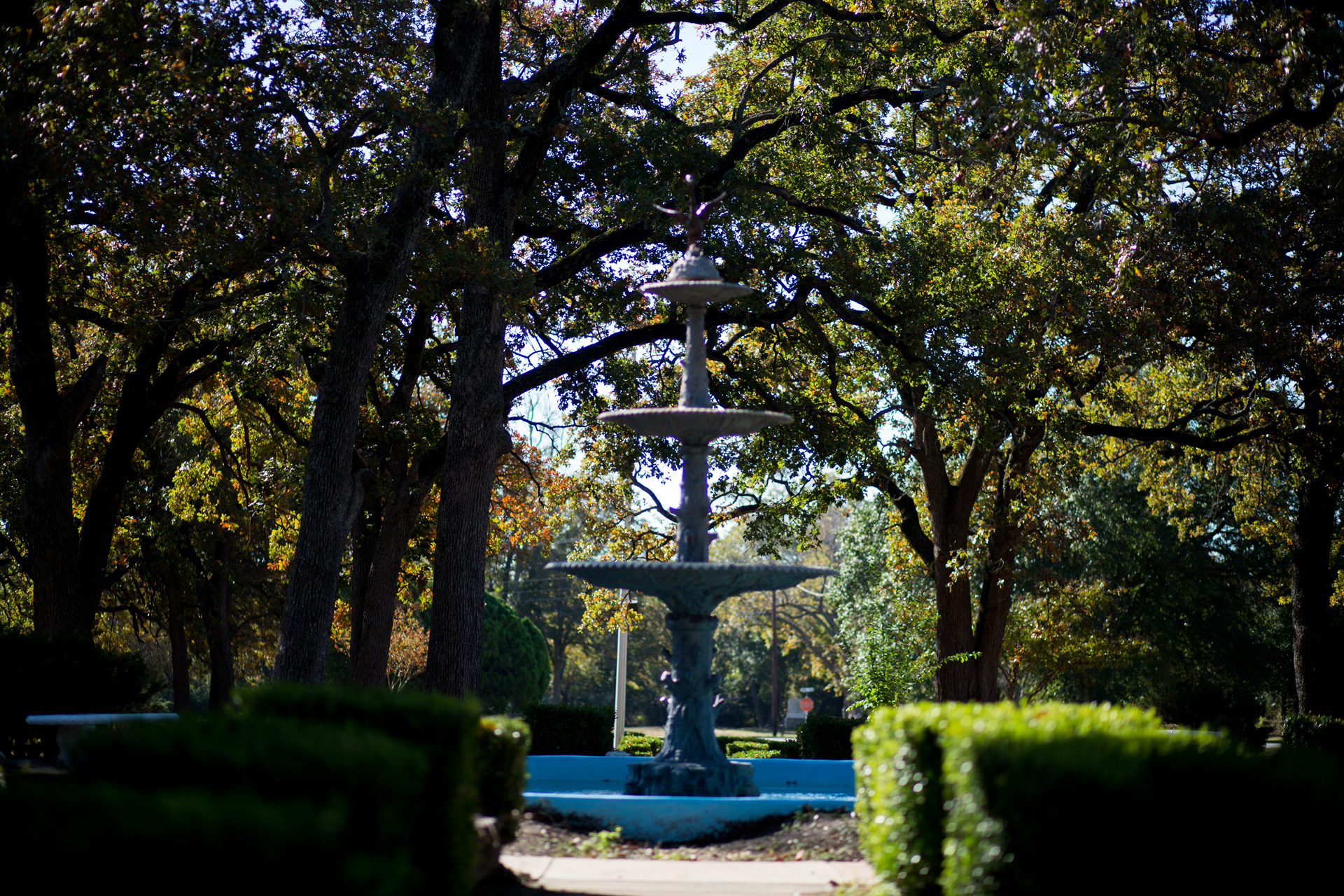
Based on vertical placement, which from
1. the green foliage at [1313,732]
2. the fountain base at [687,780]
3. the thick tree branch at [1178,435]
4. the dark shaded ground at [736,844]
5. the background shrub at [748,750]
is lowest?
the background shrub at [748,750]

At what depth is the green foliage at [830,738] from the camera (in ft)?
54.1

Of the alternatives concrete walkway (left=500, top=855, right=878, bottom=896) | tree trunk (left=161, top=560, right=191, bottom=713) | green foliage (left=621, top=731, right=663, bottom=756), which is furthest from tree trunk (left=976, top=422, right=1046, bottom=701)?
tree trunk (left=161, top=560, right=191, bottom=713)

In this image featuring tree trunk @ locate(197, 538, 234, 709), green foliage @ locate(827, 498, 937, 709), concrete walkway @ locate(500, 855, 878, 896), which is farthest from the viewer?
tree trunk @ locate(197, 538, 234, 709)

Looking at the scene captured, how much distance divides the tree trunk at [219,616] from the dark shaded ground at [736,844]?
2094 centimetres

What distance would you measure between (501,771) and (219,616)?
23.2m

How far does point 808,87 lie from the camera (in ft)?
58.8

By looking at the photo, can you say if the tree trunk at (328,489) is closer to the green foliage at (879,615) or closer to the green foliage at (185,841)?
the green foliage at (185,841)

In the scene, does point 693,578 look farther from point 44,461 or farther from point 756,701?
point 756,701

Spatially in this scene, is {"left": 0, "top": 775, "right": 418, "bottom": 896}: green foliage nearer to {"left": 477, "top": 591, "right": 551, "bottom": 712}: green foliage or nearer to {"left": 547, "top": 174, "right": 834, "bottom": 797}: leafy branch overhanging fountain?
{"left": 547, "top": 174, "right": 834, "bottom": 797}: leafy branch overhanging fountain

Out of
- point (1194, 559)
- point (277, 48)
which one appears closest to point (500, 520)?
point (277, 48)

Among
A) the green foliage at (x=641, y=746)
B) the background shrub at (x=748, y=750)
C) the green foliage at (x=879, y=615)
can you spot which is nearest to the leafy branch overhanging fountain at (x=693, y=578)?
the green foliage at (x=879, y=615)

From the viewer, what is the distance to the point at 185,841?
2955 mm

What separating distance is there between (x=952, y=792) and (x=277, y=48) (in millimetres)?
11829

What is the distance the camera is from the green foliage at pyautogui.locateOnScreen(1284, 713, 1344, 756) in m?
14.4
